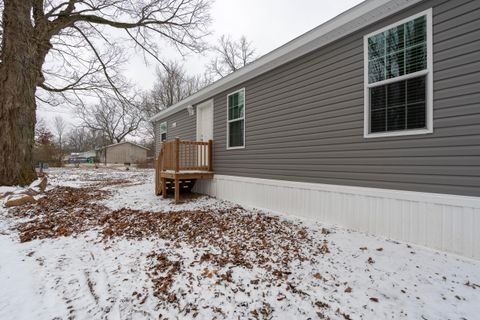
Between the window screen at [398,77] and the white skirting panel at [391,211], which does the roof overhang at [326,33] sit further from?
the white skirting panel at [391,211]

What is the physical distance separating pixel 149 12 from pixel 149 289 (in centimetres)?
1087

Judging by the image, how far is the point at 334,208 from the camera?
160 inches

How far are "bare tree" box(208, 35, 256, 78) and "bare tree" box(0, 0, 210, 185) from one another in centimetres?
1291

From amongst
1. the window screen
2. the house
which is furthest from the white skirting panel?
the window screen

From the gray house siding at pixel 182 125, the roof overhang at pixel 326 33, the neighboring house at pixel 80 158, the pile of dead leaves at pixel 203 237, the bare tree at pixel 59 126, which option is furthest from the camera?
the bare tree at pixel 59 126

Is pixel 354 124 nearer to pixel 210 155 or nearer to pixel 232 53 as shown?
pixel 210 155

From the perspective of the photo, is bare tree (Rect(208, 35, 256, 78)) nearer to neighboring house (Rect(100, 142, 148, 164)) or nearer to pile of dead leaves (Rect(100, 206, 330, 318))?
neighboring house (Rect(100, 142, 148, 164))

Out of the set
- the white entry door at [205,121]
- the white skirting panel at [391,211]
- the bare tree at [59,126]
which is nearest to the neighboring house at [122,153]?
the bare tree at [59,126]

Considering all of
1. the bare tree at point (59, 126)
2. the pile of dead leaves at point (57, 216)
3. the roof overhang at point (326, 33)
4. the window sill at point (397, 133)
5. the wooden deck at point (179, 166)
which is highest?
the bare tree at point (59, 126)

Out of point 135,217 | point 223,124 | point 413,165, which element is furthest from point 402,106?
point 135,217

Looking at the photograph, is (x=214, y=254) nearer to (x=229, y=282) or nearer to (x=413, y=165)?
(x=229, y=282)

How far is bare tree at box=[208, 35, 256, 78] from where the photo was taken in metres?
22.7

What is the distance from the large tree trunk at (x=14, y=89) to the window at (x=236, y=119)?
19.5ft

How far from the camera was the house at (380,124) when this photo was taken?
2.78 meters
